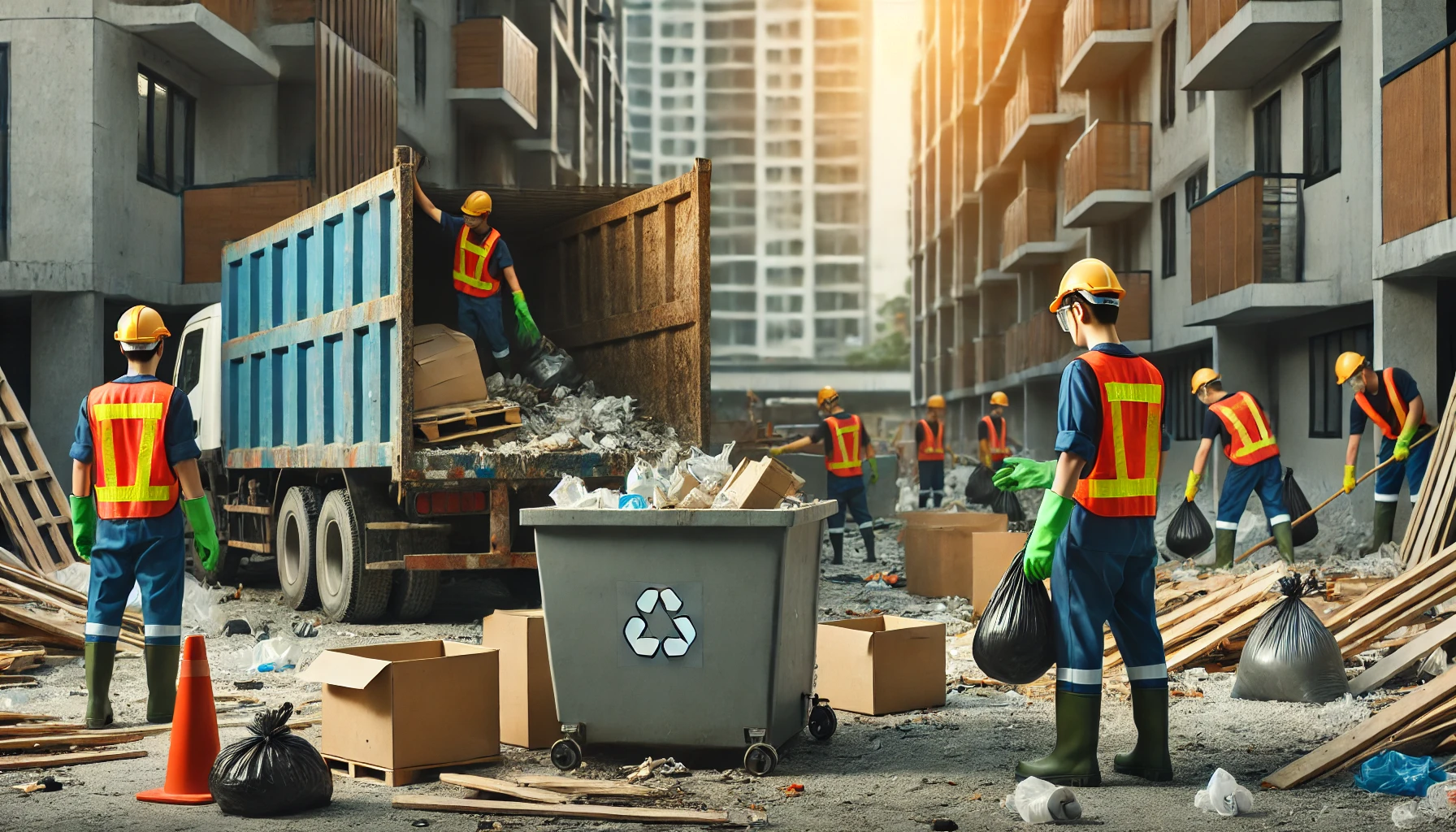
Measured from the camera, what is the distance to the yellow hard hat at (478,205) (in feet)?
33.2

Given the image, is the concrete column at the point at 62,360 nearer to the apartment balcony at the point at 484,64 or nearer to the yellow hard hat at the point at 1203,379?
the apartment balcony at the point at 484,64

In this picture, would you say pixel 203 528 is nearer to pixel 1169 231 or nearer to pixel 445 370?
pixel 445 370

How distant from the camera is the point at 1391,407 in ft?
38.2

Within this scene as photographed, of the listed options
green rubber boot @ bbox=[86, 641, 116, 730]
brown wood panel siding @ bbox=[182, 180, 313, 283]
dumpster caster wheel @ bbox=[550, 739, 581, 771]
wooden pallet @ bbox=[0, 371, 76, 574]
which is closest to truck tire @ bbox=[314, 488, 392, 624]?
wooden pallet @ bbox=[0, 371, 76, 574]

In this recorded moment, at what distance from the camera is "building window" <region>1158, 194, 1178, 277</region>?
22.4 m

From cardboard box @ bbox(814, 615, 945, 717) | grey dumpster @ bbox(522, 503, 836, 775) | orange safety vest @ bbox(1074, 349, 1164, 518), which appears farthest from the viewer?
cardboard box @ bbox(814, 615, 945, 717)

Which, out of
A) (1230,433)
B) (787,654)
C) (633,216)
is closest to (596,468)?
(633,216)

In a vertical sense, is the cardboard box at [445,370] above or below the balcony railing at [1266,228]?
below

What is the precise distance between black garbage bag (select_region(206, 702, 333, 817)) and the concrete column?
1115cm

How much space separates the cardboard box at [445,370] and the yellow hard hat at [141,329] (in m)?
2.73

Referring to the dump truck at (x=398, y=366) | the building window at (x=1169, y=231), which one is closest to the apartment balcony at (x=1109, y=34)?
the building window at (x=1169, y=231)

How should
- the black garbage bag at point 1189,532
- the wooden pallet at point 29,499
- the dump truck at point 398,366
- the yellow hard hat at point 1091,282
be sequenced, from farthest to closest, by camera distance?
the black garbage bag at point 1189,532
the wooden pallet at point 29,499
the dump truck at point 398,366
the yellow hard hat at point 1091,282

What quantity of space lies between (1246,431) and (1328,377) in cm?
555

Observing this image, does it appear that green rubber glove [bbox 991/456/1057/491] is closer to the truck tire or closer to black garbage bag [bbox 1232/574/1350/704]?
black garbage bag [bbox 1232/574/1350/704]
